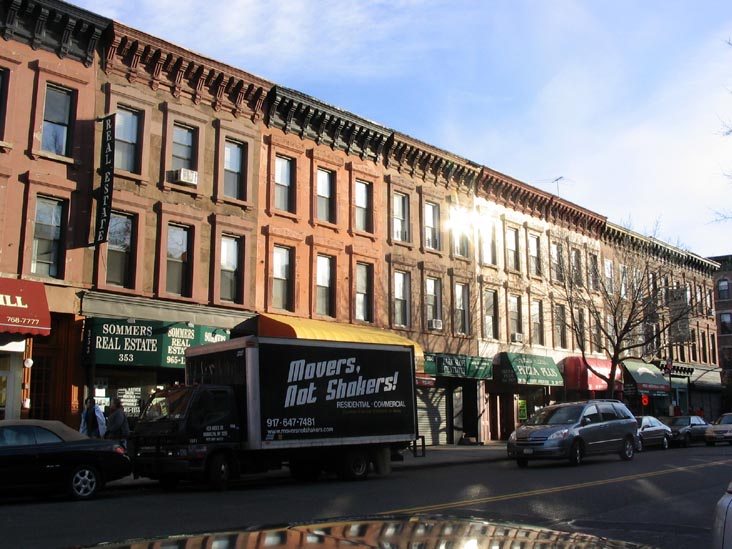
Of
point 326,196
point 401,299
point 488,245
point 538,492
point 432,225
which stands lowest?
point 538,492

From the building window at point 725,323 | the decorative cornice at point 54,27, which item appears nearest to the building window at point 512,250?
the decorative cornice at point 54,27

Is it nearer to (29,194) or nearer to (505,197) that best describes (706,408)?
(505,197)

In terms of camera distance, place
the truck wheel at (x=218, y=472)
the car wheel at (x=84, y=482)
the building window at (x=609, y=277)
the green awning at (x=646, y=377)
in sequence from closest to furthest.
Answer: the car wheel at (x=84, y=482)
the truck wheel at (x=218, y=472)
the building window at (x=609, y=277)
the green awning at (x=646, y=377)

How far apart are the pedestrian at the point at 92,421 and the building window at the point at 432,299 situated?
15.1m

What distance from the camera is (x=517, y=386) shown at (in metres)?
34.4

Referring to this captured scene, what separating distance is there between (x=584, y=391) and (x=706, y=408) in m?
19.8

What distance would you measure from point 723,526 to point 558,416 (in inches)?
647

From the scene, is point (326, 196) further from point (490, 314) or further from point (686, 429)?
point (686, 429)

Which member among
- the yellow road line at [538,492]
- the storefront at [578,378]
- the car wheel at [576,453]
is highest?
the storefront at [578,378]

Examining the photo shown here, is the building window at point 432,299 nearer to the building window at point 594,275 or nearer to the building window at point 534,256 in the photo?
the building window at point 534,256

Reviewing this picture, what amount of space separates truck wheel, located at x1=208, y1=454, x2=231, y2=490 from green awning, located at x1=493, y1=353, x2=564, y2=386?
19.6m

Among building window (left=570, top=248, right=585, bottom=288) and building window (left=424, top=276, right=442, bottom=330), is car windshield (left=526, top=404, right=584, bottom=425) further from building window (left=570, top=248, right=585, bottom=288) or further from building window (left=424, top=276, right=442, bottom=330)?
building window (left=570, top=248, right=585, bottom=288)

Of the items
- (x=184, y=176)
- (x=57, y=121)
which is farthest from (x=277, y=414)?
(x=57, y=121)

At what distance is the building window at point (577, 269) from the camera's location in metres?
36.0
